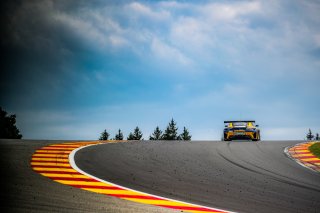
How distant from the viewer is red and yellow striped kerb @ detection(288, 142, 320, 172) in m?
10.5

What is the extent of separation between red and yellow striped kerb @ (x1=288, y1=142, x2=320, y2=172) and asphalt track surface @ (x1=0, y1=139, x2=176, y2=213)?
7.37 m

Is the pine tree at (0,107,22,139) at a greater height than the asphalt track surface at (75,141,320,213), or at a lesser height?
greater

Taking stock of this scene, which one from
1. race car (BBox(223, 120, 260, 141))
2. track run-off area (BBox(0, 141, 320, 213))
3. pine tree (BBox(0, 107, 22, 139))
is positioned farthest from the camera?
pine tree (BBox(0, 107, 22, 139))

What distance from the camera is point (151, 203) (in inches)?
216

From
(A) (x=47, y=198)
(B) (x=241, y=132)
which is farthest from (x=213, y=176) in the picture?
(B) (x=241, y=132)

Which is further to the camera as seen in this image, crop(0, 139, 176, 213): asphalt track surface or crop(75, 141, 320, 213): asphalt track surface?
crop(75, 141, 320, 213): asphalt track surface

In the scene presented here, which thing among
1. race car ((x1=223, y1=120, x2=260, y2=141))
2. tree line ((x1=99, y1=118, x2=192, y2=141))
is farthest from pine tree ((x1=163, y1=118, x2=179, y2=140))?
race car ((x1=223, y1=120, x2=260, y2=141))

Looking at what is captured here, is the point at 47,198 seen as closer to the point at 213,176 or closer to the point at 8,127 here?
the point at 213,176

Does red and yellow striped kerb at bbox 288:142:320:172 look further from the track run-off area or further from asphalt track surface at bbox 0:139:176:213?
asphalt track surface at bbox 0:139:176:213

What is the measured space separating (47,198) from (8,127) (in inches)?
2960

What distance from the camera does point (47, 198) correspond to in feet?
17.0

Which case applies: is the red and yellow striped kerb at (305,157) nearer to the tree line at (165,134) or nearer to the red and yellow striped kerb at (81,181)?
the red and yellow striped kerb at (81,181)

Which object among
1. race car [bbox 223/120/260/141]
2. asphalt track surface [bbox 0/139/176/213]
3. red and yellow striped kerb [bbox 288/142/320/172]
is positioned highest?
race car [bbox 223/120/260/141]

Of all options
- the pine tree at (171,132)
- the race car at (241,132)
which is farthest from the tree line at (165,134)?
the race car at (241,132)
